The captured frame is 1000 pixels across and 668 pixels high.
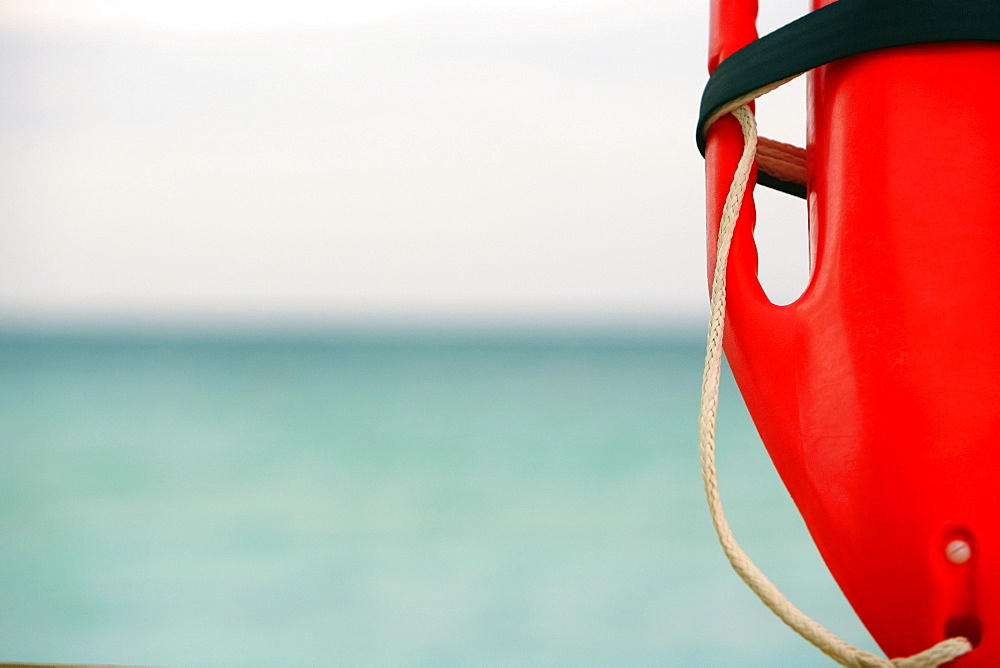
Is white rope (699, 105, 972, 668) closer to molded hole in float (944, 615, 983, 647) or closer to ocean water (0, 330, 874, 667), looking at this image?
molded hole in float (944, 615, 983, 647)

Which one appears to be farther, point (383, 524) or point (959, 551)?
point (383, 524)

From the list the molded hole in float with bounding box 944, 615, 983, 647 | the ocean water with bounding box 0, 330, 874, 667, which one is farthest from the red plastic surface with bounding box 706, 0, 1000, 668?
the ocean water with bounding box 0, 330, 874, 667

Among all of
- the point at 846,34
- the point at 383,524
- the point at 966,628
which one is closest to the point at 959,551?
the point at 966,628

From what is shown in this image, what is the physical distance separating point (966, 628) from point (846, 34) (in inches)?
10.2

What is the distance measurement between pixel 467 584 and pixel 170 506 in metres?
1.70

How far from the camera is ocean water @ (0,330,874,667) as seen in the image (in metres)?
2.21

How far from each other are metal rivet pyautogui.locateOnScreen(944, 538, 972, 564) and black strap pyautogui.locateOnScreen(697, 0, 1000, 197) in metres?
0.21

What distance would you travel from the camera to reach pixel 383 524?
131 inches

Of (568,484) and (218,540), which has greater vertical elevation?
(568,484)

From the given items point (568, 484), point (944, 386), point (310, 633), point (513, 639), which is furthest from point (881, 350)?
point (568, 484)

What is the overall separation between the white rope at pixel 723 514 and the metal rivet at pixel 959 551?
0.03 m

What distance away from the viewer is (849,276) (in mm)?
356

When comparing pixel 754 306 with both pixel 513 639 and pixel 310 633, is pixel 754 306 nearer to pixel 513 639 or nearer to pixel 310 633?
pixel 513 639

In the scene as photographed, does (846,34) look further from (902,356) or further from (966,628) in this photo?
(966,628)
